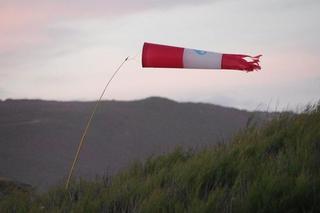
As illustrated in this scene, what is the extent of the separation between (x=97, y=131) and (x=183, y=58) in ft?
41.1

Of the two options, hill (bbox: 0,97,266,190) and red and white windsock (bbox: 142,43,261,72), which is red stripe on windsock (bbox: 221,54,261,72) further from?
hill (bbox: 0,97,266,190)

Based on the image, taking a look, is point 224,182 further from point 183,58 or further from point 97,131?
point 97,131

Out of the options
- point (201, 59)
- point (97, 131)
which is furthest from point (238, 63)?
point (97, 131)

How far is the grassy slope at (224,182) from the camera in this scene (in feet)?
18.9

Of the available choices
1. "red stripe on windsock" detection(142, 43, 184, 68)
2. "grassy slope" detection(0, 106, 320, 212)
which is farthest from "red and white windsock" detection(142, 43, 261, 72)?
"grassy slope" detection(0, 106, 320, 212)

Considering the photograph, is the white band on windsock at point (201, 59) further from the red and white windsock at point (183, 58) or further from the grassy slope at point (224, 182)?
the grassy slope at point (224, 182)

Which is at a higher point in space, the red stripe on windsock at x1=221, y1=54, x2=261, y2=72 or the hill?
the red stripe on windsock at x1=221, y1=54, x2=261, y2=72

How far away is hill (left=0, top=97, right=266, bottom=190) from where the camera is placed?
17141mm

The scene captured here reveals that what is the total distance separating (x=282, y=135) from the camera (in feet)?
24.8

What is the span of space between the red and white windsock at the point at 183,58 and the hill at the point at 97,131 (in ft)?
24.9

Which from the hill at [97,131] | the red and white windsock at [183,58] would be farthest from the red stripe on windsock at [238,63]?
the hill at [97,131]

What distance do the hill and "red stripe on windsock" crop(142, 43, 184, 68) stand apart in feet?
24.9

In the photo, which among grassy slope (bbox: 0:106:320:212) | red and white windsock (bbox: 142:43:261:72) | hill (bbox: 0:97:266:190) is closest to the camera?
grassy slope (bbox: 0:106:320:212)

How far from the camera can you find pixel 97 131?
66.9 feet
